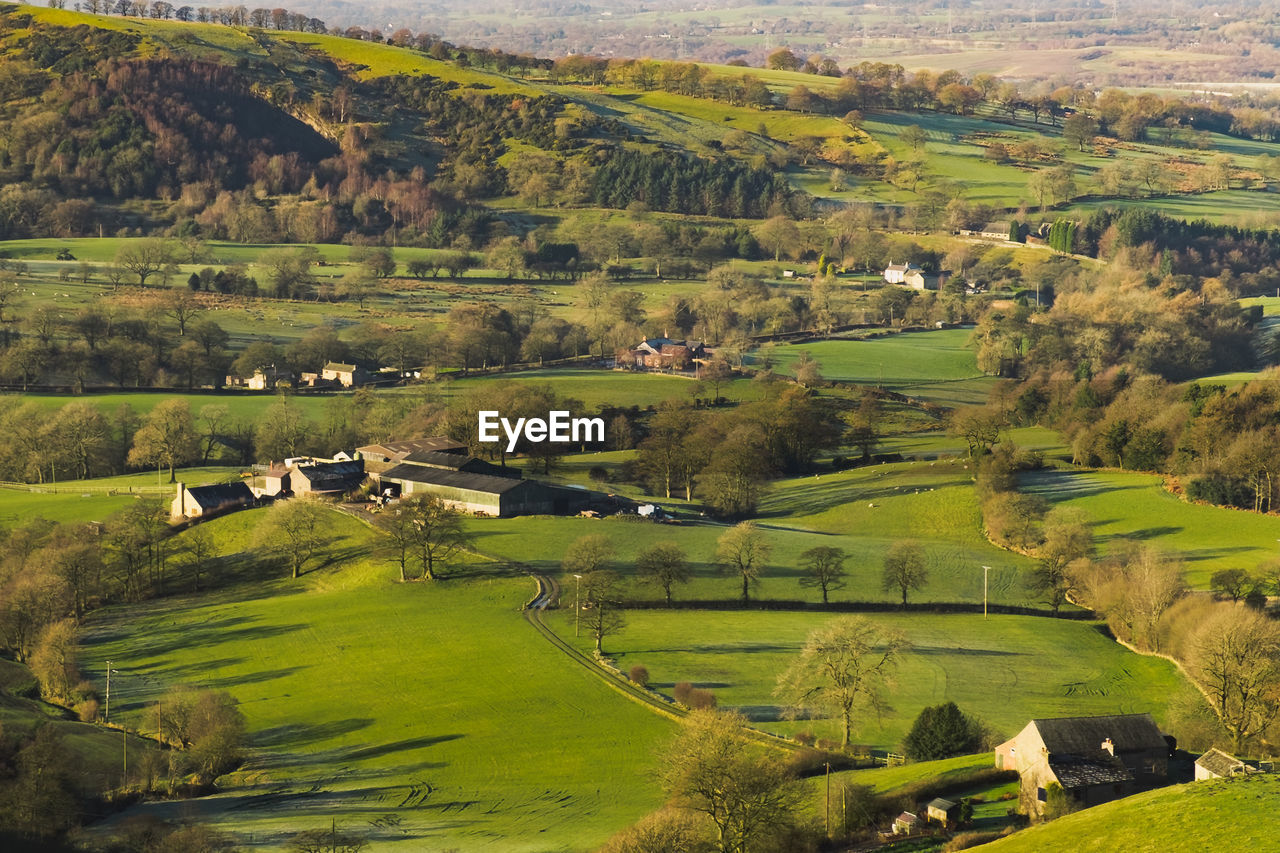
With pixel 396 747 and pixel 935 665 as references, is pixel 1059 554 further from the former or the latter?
pixel 396 747

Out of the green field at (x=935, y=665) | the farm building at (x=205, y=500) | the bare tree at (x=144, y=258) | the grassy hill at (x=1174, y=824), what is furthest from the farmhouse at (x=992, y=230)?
the grassy hill at (x=1174, y=824)

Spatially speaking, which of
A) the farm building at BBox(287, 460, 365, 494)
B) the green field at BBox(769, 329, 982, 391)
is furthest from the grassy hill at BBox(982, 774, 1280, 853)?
the green field at BBox(769, 329, 982, 391)

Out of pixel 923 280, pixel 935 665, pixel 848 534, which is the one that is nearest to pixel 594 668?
pixel 935 665

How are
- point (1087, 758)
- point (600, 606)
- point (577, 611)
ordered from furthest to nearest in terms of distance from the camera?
1. point (577, 611)
2. point (600, 606)
3. point (1087, 758)

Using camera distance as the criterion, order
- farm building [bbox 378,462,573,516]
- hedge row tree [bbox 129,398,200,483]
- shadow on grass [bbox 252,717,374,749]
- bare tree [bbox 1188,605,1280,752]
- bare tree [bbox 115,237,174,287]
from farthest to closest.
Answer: bare tree [bbox 115,237,174,287] < hedge row tree [bbox 129,398,200,483] < farm building [bbox 378,462,573,516] < shadow on grass [bbox 252,717,374,749] < bare tree [bbox 1188,605,1280,752]

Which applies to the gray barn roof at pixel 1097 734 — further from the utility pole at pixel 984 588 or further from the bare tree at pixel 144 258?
the bare tree at pixel 144 258

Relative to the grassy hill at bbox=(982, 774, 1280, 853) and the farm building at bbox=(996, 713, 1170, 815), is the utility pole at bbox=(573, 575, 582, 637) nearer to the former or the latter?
the farm building at bbox=(996, 713, 1170, 815)

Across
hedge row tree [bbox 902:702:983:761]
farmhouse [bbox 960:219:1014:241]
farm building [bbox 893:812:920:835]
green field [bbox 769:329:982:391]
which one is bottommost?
green field [bbox 769:329:982:391]

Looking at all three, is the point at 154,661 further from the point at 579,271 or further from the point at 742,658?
the point at 579,271
